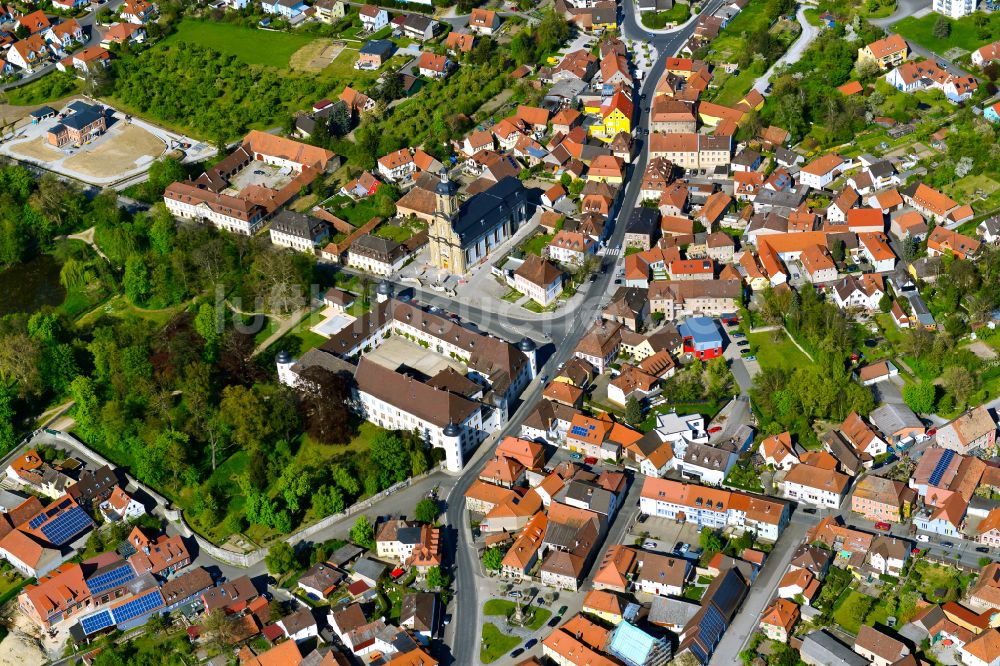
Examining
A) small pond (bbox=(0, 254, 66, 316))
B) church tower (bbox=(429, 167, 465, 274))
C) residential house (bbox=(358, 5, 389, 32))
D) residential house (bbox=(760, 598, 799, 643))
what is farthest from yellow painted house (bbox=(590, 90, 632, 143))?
residential house (bbox=(760, 598, 799, 643))

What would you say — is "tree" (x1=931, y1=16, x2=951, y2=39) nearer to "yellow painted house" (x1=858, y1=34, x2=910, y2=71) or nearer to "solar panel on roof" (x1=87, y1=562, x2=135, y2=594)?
"yellow painted house" (x1=858, y1=34, x2=910, y2=71)

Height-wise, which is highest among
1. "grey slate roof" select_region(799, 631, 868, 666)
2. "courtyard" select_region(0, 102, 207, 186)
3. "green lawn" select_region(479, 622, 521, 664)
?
"grey slate roof" select_region(799, 631, 868, 666)

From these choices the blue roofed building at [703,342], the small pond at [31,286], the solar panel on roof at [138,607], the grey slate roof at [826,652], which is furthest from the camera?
the small pond at [31,286]

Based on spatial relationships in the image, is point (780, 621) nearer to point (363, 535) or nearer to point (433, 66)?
point (363, 535)

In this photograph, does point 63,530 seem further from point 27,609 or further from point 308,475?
point 308,475

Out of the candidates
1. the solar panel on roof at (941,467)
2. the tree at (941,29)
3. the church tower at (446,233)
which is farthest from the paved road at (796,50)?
the solar panel on roof at (941,467)

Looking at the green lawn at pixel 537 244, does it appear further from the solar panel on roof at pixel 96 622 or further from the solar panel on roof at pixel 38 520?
the solar panel on roof at pixel 96 622

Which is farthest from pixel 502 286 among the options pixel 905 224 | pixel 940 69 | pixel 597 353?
pixel 940 69
